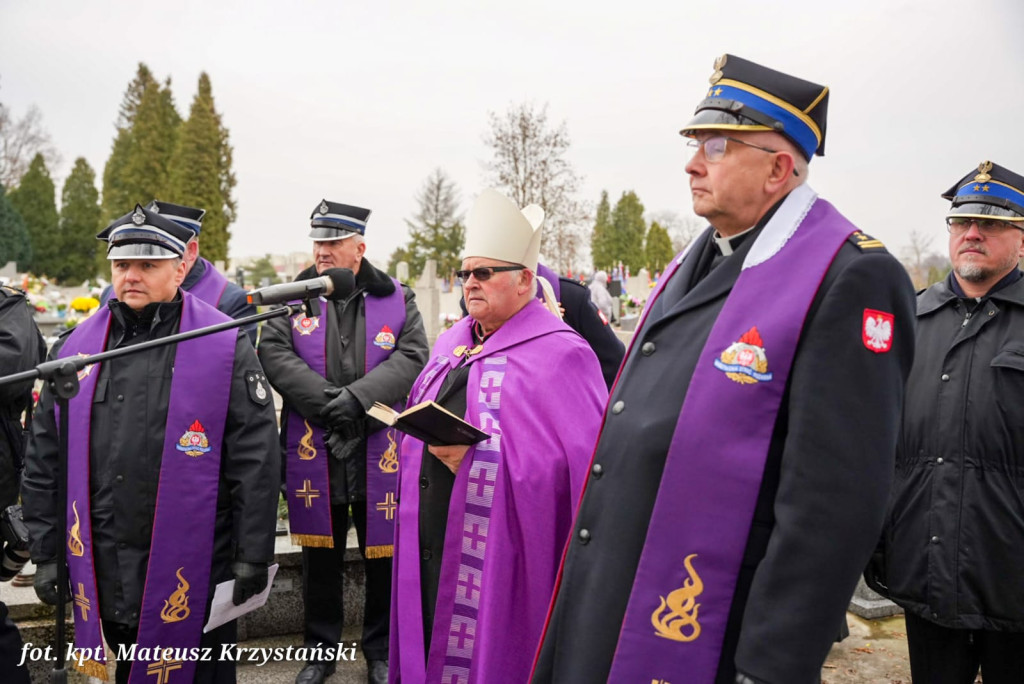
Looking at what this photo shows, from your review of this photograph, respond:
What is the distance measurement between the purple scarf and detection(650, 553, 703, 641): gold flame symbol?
119cm

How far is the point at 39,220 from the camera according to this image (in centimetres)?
4362

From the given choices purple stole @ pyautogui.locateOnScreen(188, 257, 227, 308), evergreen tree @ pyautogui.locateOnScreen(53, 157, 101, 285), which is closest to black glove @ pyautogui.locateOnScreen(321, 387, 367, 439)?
purple stole @ pyautogui.locateOnScreen(188, 257, 227, 308)

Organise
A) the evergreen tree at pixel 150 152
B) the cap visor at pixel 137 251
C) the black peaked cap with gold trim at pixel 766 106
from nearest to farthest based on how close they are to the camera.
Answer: the black peaked cap with gold trim at pixel 766 106, the cap visor at pixel 137 251, the evergreen tree at pixel 150 152

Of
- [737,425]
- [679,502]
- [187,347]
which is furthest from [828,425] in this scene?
[187,347]

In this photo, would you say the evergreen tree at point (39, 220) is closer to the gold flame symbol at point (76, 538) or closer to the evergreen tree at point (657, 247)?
the evergreen tree at point (657, 247)

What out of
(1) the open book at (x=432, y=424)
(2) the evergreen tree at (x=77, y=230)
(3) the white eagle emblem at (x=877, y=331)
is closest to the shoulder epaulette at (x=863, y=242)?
(3) the white eagle emblem at (x=877, y=331)

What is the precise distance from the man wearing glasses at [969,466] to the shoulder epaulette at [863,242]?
156 centimetres

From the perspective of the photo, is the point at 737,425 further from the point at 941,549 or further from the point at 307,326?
the point at 307,326

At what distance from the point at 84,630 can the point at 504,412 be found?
2021 mm

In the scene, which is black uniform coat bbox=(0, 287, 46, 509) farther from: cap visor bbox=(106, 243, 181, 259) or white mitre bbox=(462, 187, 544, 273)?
white mitre bbox=(462, 187, 544, 273)

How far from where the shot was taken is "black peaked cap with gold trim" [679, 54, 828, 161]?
195cm

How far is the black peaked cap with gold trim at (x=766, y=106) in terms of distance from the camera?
6.41 ft

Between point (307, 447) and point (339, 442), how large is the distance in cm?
23

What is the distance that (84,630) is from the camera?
3.36 meters
